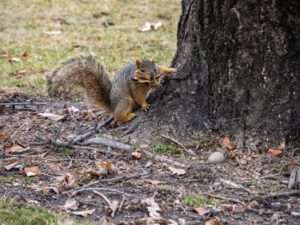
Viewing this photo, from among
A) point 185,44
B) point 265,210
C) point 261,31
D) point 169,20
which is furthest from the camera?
point 169,20

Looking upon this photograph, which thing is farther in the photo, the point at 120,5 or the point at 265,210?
the point at 120,5

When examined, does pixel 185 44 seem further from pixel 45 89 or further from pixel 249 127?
pixel 45 89

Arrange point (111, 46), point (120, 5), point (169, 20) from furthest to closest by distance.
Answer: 1. point (120, 5)
2. point (169, 20)
3. point (111, 46)

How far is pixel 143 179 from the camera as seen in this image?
12.4ft

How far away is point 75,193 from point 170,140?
0.76 meters

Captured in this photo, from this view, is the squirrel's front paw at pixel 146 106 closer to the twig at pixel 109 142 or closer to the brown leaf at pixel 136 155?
the twig at pixel 109 142

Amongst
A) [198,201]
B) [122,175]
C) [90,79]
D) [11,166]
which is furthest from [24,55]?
Answer: [198,201]

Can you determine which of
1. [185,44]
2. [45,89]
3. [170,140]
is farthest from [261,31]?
[45,89]

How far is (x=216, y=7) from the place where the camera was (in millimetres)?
4035

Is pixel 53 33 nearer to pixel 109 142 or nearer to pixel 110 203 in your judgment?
pixel 109 142

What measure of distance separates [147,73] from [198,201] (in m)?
1.10

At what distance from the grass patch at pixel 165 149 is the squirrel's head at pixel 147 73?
0.39 m

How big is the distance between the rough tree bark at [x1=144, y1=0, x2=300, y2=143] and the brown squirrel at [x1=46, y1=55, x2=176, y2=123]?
217mm

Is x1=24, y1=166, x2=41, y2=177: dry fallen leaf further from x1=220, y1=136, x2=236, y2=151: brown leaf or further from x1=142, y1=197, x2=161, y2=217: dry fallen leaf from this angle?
x1=220, y1=136, x2=236, y2=151: brown leaf
